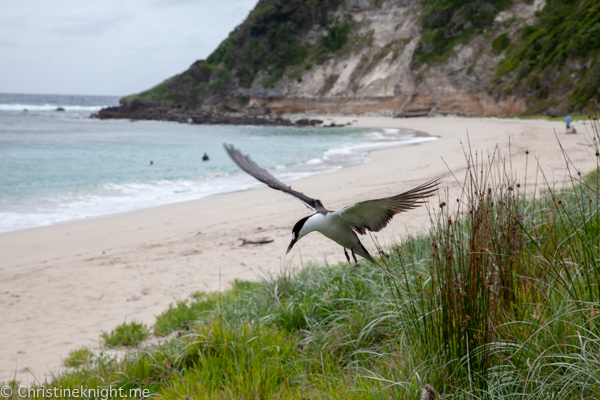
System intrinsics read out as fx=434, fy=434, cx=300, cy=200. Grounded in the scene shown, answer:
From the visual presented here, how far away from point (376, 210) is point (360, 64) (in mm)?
66099

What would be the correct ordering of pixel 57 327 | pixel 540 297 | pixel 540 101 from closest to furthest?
pixel 540 297 → pixel 57 327 → pixel 540 101

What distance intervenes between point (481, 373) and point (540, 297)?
2.47 ft

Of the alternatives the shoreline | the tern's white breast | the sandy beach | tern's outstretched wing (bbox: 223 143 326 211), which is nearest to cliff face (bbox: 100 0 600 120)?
the shoreline

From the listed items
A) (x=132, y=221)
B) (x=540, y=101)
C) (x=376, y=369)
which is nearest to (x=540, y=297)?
(x=376, y=369)

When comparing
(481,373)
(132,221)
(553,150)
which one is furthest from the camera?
(553,150)

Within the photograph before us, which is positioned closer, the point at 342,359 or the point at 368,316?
the point at 342,359

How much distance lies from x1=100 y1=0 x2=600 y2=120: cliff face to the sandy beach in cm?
2693

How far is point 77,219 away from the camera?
12.1m

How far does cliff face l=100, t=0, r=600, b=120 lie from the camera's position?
4703 cm

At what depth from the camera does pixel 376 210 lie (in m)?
2.77

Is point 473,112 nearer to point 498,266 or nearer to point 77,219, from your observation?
point 77,219

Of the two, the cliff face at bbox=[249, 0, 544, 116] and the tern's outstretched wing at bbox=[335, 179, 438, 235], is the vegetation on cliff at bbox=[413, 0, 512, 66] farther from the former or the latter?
the tern's outstretched wing at bbox=[335, 179, 438, 235]

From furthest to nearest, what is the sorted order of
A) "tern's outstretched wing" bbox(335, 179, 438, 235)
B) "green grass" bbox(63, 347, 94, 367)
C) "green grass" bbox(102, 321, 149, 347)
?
"green grass" bbox(102, 321, 149, 347) < "green grass" bbox(63, 347, 94, 367) < "tern's outstretched wing" bbox(335, 179, 438, 235)

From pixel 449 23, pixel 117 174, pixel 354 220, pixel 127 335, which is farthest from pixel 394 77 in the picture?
pixel 354 220
